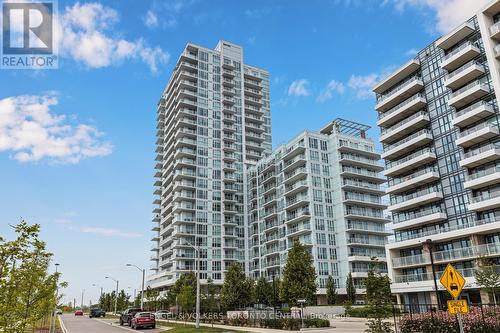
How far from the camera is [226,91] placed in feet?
374

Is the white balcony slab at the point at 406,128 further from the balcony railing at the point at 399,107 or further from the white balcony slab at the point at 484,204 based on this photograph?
the white balcony slab at the point at 484,204

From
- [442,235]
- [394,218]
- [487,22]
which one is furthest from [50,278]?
[487,22]

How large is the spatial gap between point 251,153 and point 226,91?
18.8 m

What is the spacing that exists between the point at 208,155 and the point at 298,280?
226ft

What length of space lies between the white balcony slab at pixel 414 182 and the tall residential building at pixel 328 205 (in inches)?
823

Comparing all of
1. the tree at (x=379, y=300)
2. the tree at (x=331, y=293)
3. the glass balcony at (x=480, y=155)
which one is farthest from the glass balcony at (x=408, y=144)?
the tree at (x=379, y=300)

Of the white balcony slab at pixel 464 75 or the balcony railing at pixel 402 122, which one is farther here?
the balcony railing at pixel 402 122

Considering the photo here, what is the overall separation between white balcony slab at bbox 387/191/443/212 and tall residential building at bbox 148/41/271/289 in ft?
158

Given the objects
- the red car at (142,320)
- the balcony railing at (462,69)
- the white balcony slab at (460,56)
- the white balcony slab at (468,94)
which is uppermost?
the white balcony slab at (460,56)

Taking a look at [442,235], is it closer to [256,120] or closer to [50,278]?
[50,278]

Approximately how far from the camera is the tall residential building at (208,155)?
3907 inches

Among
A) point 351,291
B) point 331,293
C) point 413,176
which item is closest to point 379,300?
point 413,176

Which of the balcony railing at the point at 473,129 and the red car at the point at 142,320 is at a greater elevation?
the balcony railing at the point at 473,129

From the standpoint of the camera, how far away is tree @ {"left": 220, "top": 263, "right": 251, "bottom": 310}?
58.8 m
